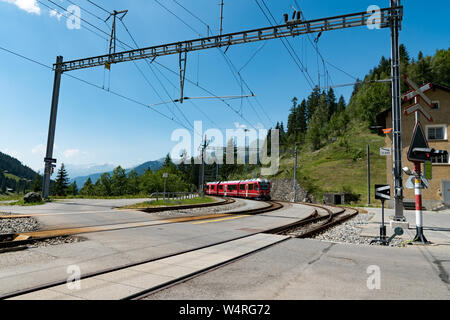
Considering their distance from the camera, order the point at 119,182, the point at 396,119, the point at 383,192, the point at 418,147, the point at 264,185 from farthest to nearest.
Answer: the point at 119,182 → the point at 264,185 → the point at 396,119 → the point at 418,147 → the point at 383,192

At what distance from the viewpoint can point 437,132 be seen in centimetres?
3000

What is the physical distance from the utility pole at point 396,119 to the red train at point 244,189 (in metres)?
26.0

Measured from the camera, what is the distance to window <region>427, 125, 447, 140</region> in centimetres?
2959

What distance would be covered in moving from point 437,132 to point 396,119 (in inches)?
879

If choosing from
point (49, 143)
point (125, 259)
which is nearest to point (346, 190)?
point (49, 143)

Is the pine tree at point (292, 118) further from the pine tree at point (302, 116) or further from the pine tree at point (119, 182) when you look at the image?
the pine tree at point (119, 182)

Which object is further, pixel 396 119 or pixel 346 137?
pixel 346 137

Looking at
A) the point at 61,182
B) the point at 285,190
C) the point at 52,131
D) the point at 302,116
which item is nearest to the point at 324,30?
the point at 52,131

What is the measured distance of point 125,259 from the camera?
19.9 ft

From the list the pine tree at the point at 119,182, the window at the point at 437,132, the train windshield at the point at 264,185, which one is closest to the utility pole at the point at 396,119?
the window at the point at 437,132

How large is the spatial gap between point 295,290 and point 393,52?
13994mm

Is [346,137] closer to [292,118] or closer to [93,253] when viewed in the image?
[292,118]
